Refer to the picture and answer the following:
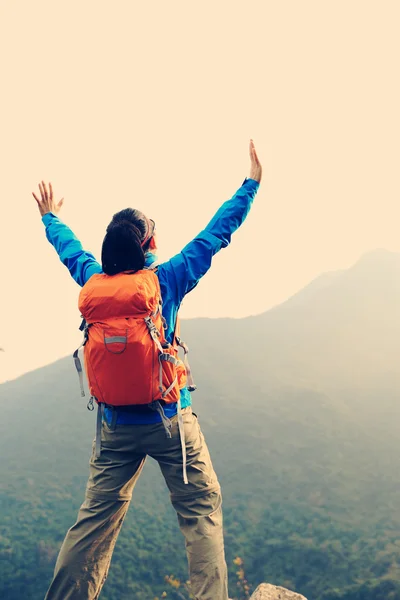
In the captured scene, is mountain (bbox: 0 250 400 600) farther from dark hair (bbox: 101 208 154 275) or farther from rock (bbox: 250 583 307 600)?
dark hair (bbox: 101 208 154 275)

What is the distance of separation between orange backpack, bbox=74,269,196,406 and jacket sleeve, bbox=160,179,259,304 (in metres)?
0.20

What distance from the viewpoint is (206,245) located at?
370 centimetres

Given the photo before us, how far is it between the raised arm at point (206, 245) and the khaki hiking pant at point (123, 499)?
3.84 feet

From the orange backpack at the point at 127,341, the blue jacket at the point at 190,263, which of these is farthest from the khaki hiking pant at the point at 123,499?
the orange backpack at the point at 127,341

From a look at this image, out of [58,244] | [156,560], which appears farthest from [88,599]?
[156,560]

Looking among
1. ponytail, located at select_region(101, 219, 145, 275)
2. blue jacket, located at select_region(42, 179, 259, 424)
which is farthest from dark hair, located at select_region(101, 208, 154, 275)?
blue jacket, located at select_region(42, 179, 259, 424)

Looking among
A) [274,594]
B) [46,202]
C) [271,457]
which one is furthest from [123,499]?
[271,457]

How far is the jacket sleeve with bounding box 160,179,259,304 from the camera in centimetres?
372

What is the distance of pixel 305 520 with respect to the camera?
478 inches

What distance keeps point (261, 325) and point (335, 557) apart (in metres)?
20.2

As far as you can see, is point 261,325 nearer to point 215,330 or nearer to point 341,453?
point 215,330

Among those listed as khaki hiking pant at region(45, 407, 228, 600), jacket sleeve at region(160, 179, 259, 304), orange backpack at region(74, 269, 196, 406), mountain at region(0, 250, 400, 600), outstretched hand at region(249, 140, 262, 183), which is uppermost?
outstretched hand at region(249, 140, 262, 183)

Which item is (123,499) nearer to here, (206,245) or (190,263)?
(190,263)

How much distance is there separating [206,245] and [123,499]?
2.36 metres
